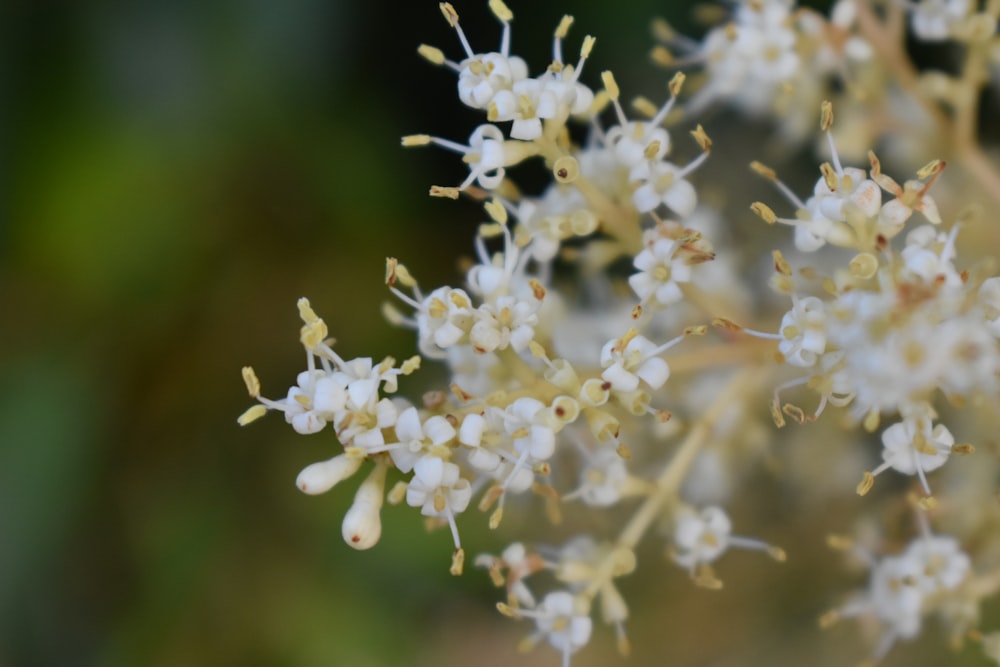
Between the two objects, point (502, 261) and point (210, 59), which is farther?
point (210, 59)

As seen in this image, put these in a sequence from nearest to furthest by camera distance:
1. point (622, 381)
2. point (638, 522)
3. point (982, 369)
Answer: point (982, 369) < point (622, 381) < point (638, 522)

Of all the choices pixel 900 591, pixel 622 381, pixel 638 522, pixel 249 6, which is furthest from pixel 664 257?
pixel 249 6

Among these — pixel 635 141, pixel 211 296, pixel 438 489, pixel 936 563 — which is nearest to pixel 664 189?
pixel 635 141

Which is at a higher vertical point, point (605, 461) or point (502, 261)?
point (502, 261)

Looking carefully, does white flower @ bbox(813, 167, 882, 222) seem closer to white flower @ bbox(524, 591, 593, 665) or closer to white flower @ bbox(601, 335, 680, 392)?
white flower @ bbox(601, 335, 680, 392)

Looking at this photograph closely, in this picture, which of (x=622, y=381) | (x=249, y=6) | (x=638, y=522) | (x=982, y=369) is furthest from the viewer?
(x=249, y=6)

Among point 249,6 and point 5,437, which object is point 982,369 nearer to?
point 249,6

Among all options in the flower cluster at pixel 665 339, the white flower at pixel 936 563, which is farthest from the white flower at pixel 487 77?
the white flower at pixel 936 563

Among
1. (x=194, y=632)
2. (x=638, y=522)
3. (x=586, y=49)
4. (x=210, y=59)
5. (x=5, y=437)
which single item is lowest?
(x=194, y=632)

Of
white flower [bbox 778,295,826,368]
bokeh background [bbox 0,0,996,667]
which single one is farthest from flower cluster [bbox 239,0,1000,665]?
bokeh background [bbox 0,0,996,667]
